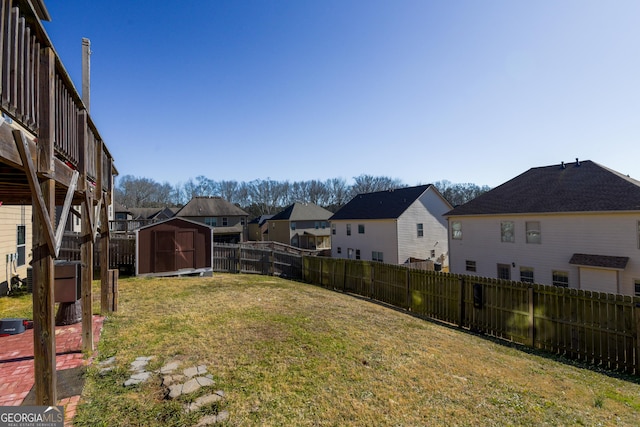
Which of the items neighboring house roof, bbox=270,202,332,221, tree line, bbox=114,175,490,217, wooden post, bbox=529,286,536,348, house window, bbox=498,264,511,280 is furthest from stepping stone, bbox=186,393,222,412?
tree line, bbox=114,175,490,217

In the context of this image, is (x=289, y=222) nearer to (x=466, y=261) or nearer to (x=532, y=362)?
(x=466, y=261)

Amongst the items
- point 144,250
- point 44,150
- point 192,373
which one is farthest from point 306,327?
point 144,250

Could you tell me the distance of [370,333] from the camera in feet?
23.2

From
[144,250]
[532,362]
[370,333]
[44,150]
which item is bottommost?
[532,362]

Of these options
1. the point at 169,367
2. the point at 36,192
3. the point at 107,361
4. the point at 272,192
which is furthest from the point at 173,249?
the point at 272,192

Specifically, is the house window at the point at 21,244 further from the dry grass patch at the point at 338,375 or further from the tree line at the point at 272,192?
the tree line at the point at 272,192

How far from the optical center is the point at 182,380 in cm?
450

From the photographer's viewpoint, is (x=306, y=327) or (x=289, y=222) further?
(x=289, y=222)

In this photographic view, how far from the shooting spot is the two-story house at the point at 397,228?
2517 cm

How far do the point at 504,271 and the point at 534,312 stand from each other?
1105cm

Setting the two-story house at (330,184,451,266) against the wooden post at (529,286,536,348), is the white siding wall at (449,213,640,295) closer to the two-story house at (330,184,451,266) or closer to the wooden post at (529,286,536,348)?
the two-story house at (330,184,451,266)

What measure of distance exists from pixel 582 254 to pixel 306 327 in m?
14.6

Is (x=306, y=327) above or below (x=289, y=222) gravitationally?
below

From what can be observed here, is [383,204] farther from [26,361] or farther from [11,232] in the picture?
[26,361]
